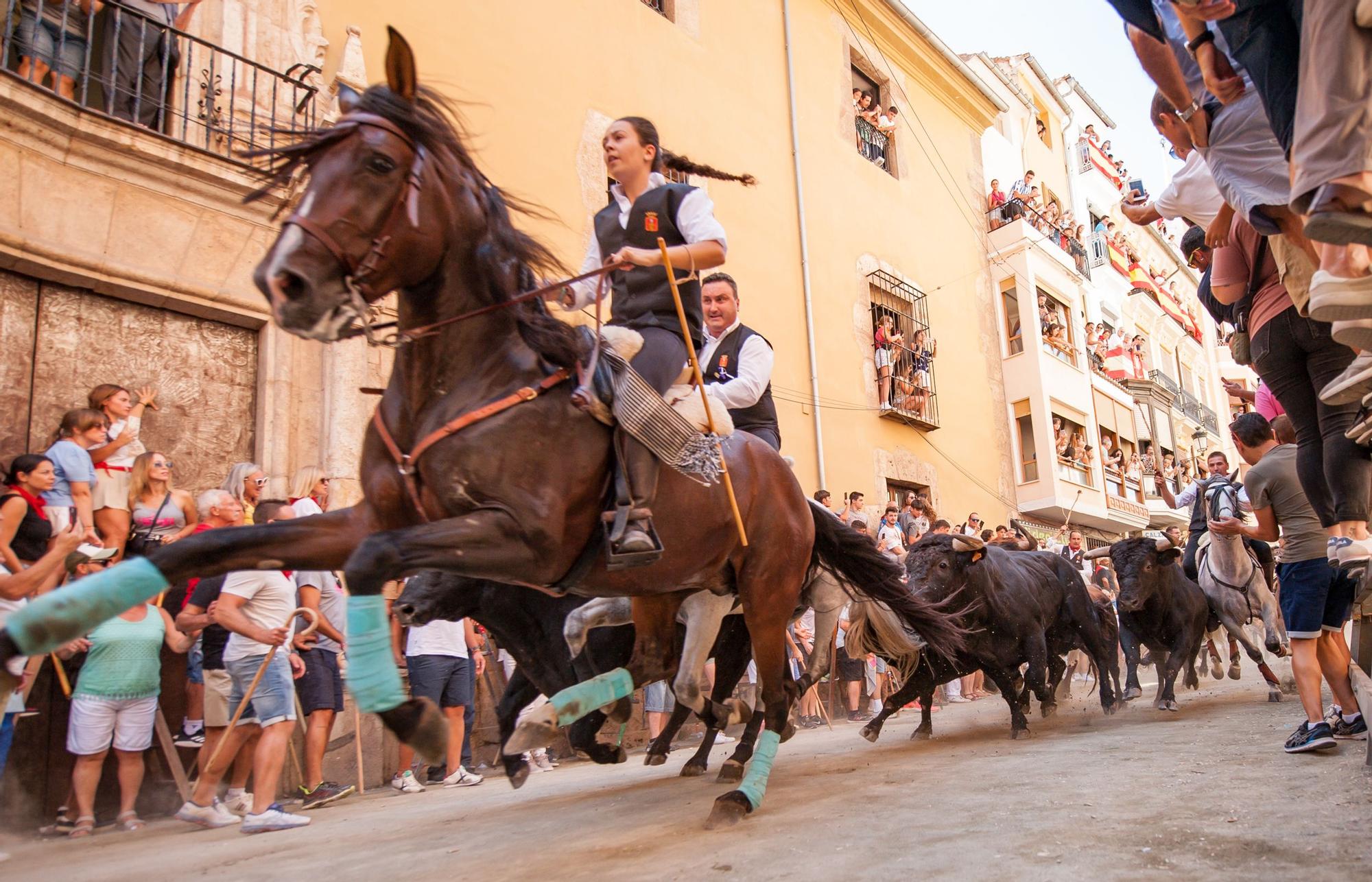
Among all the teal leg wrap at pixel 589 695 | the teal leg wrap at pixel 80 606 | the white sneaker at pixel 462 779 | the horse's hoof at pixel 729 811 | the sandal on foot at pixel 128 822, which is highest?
the teal leg wrap at pixel 80 606

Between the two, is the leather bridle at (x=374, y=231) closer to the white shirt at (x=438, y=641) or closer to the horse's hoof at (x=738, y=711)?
the horse's hoof at (x=738, y=711)

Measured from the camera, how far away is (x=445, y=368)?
360cm

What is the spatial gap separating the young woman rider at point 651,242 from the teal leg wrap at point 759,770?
1743 millimetres

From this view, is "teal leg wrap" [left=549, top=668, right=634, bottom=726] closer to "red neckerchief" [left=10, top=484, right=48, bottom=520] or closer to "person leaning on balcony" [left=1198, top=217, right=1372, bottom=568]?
"person leaning on balcony" [left=1198, top=217, right=1372, bottom=568]

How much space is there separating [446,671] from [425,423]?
4.20 meters

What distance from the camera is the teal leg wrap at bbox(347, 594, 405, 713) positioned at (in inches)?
117

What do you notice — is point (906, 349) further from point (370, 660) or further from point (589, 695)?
point (370, 660)

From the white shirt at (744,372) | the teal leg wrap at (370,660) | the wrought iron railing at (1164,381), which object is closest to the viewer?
the teal leg wrap at (370,660)

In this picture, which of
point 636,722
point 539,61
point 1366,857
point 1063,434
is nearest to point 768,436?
point 1366,857

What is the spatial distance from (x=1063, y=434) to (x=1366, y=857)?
74.2 ft

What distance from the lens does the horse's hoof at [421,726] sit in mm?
2979

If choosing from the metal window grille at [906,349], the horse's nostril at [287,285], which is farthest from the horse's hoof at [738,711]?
the metal window grille at [906,349]

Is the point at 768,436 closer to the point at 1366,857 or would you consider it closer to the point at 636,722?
the point at 1366,857

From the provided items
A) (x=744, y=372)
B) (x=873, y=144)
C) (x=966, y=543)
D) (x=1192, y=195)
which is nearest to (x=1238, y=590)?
(x=966, y=543)
